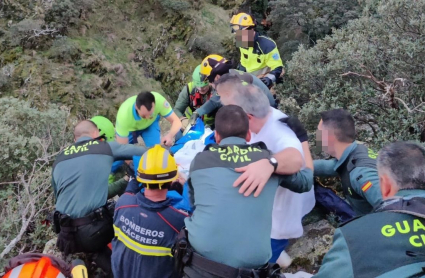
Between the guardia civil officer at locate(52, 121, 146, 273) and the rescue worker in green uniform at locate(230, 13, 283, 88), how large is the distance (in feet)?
9.34

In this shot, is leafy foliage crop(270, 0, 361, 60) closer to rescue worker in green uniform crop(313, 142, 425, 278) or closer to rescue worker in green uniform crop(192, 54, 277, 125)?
rescue worker in green uniform crop(192, 54, 277, 125)

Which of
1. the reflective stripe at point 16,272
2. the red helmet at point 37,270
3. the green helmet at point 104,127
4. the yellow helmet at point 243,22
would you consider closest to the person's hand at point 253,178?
the red helmet at point 37,270

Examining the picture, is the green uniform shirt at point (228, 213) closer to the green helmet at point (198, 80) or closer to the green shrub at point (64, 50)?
the green helmet at point (198, 80)

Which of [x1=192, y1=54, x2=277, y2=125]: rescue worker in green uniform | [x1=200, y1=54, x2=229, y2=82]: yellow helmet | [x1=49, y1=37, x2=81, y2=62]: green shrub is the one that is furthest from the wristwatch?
[x1=49, y1=37, x2=81, y2=62]: green shrub

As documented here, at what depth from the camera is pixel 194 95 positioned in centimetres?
534

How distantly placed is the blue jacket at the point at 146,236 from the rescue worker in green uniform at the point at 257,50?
3.22 metres

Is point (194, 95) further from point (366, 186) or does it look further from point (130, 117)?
point (366, 186)

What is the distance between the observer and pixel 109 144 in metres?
3.17

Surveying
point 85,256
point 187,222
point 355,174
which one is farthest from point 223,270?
point 85,256

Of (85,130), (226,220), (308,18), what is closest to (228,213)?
(226,220)

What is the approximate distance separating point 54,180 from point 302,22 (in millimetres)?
9829

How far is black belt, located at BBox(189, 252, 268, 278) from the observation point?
1806mm

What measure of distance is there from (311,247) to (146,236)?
1628mm

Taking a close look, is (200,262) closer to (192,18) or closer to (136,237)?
(136,237)
